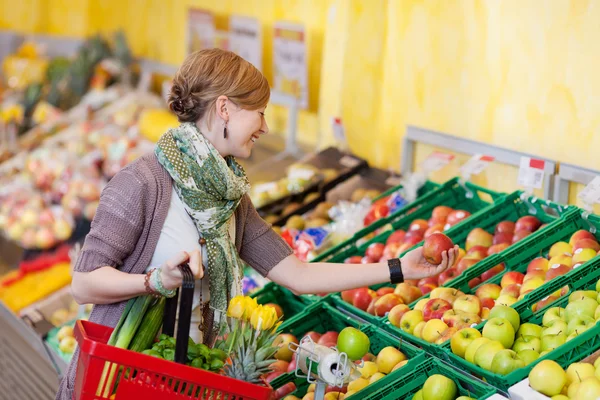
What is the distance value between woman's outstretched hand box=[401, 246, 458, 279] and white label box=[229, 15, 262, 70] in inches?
127

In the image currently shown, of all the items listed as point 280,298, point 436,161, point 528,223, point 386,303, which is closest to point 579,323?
point 386,303

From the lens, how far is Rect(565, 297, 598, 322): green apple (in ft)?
7.72

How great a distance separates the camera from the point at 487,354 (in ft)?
7.43

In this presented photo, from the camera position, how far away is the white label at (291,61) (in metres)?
5.04

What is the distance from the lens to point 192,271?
6.18 feet

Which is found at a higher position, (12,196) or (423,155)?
(423,155)

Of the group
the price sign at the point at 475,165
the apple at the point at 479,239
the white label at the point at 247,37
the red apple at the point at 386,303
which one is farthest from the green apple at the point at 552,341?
the white label at the point at 247,37

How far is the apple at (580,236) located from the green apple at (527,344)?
0.63m

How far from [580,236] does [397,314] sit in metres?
0.73

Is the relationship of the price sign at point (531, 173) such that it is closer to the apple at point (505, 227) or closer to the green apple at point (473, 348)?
the apple at point (505, 227)

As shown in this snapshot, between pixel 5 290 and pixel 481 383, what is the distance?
3.26 m

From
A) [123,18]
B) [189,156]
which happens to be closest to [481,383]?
[189,156]

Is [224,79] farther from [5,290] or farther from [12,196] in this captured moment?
[12,196]

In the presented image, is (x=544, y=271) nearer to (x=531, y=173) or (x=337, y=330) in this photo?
(x=531, y=173)
